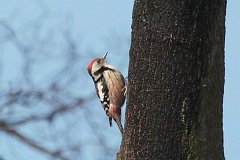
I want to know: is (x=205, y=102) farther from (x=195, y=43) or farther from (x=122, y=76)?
(x=122, y=76)

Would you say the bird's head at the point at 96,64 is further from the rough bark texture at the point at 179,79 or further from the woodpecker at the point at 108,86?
the rough bark texture at the point at 179,79

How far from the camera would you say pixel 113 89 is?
6.33 meters

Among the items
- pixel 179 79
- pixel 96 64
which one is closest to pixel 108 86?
pixel 96 64

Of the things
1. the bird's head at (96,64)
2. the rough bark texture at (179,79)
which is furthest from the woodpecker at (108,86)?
the rough bark texture at (179,79)

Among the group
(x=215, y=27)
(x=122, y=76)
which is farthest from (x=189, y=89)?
(x=122, y=76)

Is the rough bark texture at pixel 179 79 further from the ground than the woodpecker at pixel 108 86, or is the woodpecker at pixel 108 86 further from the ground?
the woodpecker at pixel 108 86

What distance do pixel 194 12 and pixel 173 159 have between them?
0.68m

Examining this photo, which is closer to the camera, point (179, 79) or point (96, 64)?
point (179, 79)

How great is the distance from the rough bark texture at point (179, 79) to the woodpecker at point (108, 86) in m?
3.35

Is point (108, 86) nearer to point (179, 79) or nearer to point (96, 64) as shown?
point (96, 64)

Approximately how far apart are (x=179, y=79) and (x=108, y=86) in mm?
3575

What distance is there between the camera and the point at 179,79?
281 cm

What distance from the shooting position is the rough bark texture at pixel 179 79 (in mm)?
2803

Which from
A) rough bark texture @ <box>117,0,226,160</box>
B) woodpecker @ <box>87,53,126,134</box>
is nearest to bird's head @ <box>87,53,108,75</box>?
woodpecker @ <box>87,53,126,134</box>
